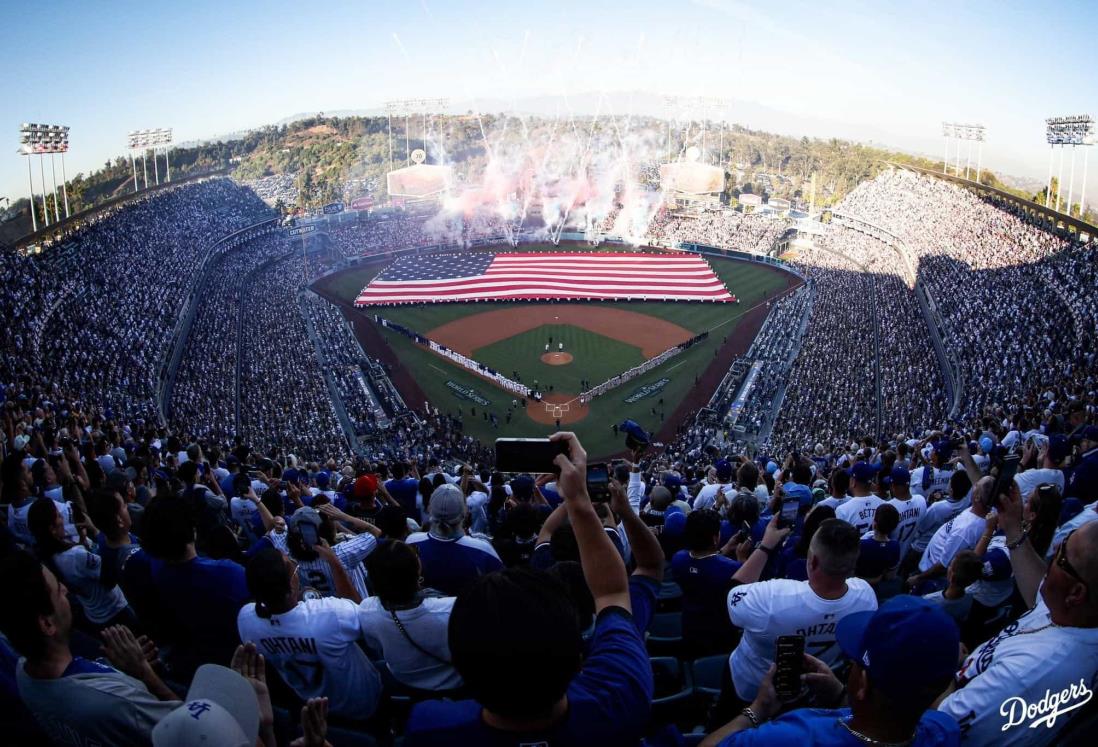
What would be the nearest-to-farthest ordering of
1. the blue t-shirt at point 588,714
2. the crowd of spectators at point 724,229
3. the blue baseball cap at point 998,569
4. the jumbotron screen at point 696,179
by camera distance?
1. the blue t-shirt at point 588,714
2. the blue baseball cap at point 998,569
3. the crowd of spectators at point 724,229
4. the jumbotron screen at point 696,179

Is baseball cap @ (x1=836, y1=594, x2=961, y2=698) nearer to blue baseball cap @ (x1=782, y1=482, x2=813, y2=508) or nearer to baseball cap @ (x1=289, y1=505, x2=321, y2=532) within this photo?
baseball cap @ (x1=289, y1=505, x2=321, y2=532)

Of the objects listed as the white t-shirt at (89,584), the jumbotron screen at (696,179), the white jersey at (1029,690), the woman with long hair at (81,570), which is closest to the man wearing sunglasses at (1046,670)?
the white jersey at (1029,690)

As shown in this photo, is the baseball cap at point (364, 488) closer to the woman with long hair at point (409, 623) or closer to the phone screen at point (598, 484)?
the woman with long hair at point (409, 623)

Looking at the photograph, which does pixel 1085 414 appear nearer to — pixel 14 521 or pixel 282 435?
pixel 14 521

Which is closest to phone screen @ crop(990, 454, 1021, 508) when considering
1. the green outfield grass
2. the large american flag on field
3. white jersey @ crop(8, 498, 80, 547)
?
→ white jersey @ crop(8, 498, 80, 547)

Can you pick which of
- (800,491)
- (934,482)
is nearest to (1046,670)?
(800,491)

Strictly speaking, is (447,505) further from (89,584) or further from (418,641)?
(89,584)
